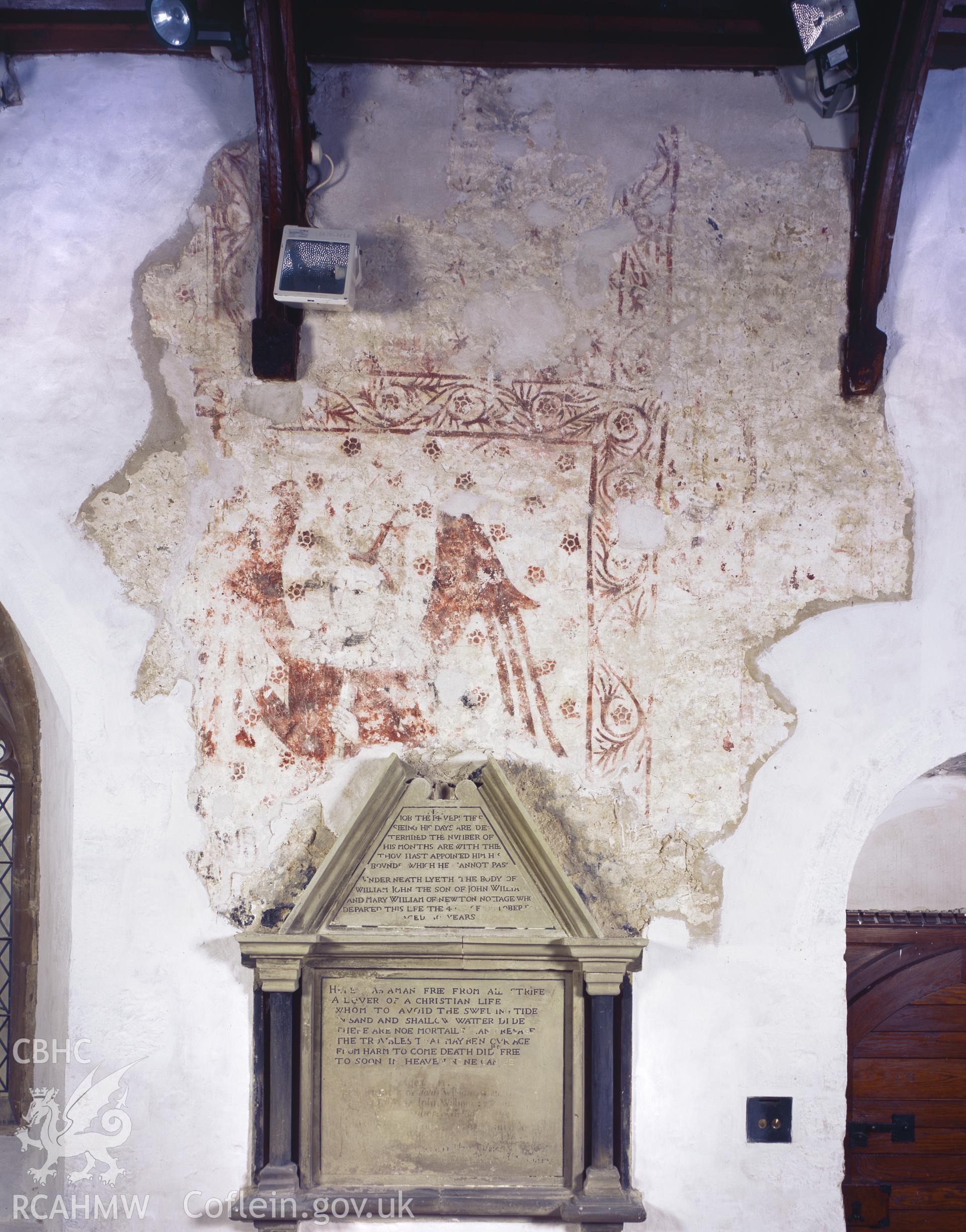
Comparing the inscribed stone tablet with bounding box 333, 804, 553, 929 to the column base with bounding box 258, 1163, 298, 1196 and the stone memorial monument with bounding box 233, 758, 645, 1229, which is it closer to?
the stone memorial monument with bounding box 233, 758, 645, 1229

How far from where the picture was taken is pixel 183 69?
3.80m

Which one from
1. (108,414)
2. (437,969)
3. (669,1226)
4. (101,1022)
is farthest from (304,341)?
(669,1226)

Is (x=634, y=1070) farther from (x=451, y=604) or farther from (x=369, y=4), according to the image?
(x=369, y=4)

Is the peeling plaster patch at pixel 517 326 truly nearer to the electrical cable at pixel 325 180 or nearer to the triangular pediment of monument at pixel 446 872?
the electrical cable at pixel 325 180

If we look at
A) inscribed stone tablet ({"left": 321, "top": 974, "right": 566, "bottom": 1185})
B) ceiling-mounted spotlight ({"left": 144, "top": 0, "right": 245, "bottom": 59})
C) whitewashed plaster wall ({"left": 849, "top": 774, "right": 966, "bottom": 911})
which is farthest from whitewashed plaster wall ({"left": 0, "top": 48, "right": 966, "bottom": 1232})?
whitewashed plaster wall ({"left": 849, "top": 774, "right": 966, "bottom": 911})

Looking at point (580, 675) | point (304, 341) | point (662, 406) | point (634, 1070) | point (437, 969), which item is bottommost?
point (634, 1070)

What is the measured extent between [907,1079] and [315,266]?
14.7ft

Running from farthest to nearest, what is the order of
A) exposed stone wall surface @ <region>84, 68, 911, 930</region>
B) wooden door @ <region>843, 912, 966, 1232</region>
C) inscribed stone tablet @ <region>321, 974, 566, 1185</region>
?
wooden door @ <region>843, 912, 966, 1232</region>, exposed stone wall surface @ <region>84, 68, 911, 930</region>, inscribed stone tablet @ <region>321, 974, 566, 1185</region>

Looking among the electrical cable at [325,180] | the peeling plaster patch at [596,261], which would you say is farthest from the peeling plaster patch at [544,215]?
the electrical cable at [325,180]

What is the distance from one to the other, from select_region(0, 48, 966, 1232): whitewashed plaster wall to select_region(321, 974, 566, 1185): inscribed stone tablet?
1.21ft

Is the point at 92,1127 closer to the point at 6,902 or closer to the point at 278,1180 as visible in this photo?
the point at 278,1180

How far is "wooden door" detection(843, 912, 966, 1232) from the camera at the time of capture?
→ 4.08 m

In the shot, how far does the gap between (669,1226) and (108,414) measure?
13.2 feet

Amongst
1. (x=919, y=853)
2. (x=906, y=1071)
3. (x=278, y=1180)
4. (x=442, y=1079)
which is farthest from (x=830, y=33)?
(x=278, y=1180)
